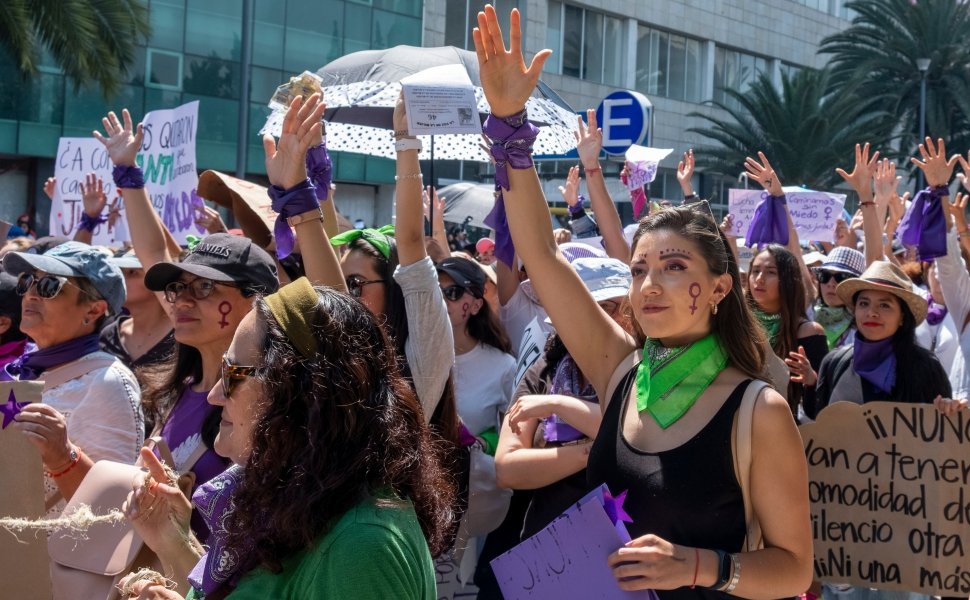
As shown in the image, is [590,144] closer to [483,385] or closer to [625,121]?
[483,385]

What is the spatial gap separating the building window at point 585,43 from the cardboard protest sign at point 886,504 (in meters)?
30.0

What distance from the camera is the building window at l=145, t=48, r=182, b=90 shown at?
85.0ft

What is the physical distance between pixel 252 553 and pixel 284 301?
1.57 ft

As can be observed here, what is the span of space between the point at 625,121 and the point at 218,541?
967cm

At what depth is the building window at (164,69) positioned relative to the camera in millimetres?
25922

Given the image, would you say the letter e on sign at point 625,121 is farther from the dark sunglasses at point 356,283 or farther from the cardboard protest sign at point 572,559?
the cardboard protest sign at point 572,559

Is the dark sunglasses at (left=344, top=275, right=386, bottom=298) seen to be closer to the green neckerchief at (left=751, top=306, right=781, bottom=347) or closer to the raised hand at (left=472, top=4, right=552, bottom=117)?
the raised hand at (left=472, top=4, right=552, bottom=117)

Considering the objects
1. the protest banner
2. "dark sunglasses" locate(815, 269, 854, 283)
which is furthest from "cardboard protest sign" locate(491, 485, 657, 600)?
"dark sunglasses" locate(815, 269, 854, 283)

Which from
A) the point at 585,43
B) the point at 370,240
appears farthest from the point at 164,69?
the point at 370,240

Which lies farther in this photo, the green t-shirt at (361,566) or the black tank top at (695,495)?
the black tank top at (695,495)

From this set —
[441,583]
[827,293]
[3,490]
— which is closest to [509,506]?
[441,583]

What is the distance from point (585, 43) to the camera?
35.2 meters

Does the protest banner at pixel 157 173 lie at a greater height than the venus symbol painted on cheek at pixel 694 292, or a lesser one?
greater

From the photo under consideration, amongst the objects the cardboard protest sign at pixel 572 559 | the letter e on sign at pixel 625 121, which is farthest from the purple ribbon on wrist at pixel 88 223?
the letter e on sign at pixel 625 121
